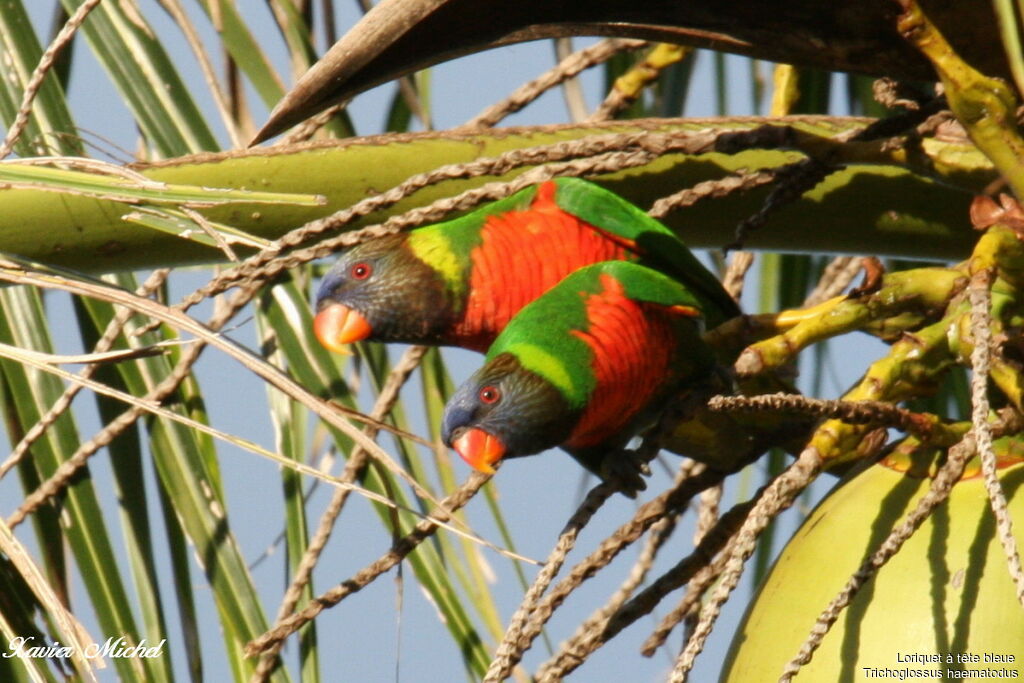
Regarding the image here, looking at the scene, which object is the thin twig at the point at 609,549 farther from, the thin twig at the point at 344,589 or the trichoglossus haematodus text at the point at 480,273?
the trichoglossus haematodus text at the point at 480,273

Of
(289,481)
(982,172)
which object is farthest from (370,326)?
(982,172)

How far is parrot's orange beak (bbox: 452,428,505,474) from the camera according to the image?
4.48 ft

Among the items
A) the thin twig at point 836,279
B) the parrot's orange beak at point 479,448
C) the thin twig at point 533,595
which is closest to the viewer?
the thin twig at point 533,595

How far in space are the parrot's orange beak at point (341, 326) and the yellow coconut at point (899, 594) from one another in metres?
0.72

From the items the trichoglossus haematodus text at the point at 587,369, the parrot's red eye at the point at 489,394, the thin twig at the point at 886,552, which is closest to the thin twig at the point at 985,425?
the thin twig at the point at 886,552

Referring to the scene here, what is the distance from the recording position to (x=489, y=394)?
4.50 feet

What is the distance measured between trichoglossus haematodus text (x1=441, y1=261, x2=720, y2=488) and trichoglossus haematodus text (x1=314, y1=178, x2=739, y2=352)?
0.26ft

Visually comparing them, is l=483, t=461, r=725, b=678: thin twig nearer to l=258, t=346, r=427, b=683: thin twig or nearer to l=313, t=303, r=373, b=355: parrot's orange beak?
l=258, t=346, r=427, b=683: thin twig

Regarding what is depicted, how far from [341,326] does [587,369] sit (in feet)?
1.16

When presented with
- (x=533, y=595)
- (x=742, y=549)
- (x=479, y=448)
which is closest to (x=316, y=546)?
(x=479, y=448)

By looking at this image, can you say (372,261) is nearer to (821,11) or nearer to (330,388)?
(330,388)

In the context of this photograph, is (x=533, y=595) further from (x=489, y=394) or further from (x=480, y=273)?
(x=480, y=273)

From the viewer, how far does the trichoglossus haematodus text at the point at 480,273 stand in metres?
1.58
